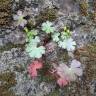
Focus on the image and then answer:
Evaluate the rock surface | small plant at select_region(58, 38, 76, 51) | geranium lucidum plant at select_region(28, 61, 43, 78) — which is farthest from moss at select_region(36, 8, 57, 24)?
geranium lucidum plant at select_region(28, 61, 43, 78)

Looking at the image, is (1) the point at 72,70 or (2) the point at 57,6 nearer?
(1) the point at 72,70

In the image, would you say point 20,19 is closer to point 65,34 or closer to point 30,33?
point 30,33

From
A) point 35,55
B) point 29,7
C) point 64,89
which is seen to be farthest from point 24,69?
point 29,7

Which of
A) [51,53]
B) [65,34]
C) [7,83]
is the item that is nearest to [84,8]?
[65,34]

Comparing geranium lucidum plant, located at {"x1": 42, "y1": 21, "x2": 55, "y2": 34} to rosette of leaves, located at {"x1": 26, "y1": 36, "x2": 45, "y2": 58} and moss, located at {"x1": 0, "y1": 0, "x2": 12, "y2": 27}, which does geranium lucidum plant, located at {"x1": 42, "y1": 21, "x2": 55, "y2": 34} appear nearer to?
rosette of leaves, located at {"x1": 26, "y1": 36, "x2": 45, "y2": 58}

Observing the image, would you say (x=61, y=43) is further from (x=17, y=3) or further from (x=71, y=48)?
(x=17, y=3)

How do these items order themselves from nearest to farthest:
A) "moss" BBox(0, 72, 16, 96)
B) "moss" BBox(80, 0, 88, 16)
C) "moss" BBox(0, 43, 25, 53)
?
1. "moss" BBox(0, 72, 16, 96)
2. "moss" BBox(0, 43, 25, 53)
3. "moss" BBox(80, 0, 88, 16)

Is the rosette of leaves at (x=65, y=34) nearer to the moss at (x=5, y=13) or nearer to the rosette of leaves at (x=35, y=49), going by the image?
the rosette of leaves at (x=35, y=49)

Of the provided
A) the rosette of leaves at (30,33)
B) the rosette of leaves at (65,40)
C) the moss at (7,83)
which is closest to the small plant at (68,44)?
the rosette of leaves at (65,40)
